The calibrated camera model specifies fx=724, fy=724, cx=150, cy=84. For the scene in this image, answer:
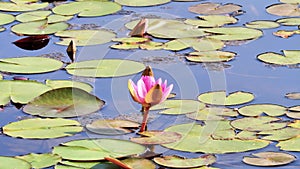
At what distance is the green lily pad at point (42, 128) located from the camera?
8.46 ft

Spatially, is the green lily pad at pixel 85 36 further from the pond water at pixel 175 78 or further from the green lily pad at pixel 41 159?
the green lily pad at pixel 41 159

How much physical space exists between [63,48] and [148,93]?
1.13 m

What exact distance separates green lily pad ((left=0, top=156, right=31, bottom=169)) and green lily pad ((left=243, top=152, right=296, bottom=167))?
714mm

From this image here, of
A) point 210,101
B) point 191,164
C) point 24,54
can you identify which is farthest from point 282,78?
point 24,54

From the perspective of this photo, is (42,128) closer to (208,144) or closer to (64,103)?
(64,103)

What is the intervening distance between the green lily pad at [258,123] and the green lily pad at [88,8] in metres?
1.62

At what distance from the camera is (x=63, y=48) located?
3.54m

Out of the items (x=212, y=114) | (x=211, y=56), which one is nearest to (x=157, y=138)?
(x=212, y=114)

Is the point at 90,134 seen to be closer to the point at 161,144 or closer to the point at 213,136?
the point at 161,144

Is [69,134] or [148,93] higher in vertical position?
[148,93]

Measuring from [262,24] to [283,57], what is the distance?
53 cm

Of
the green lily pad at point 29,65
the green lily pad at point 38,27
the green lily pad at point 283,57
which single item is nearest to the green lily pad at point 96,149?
the green lily pad at point 29,65

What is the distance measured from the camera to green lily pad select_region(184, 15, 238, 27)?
3.87 metres

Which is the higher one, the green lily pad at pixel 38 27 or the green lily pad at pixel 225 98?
the green lily pad at pixel 225 98
